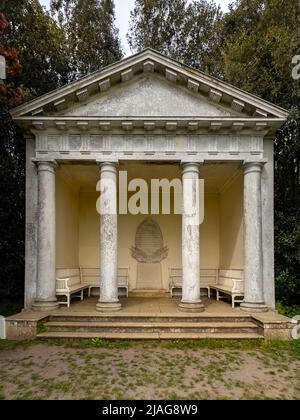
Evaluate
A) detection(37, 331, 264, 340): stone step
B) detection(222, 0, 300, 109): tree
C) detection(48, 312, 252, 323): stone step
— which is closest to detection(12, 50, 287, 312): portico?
detection(48, 312, 252, 323): stone step

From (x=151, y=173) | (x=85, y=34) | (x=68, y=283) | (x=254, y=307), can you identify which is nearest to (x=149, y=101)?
(x=151, y=173)

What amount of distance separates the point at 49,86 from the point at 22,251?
7763 millimetres

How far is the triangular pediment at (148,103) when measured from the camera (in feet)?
30.9

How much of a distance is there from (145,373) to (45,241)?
15.7ft

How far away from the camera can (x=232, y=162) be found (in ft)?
31.2

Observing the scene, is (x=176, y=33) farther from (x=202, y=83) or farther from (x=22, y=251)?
(x=22, y=251)

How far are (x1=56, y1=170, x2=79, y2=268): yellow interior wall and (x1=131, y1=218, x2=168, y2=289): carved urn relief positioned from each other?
98.3 inches

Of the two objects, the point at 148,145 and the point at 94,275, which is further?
the point at 94,275

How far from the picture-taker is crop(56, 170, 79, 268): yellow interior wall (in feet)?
35.4

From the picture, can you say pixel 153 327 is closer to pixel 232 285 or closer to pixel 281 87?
pixel 232 285

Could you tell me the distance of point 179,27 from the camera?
18547mm

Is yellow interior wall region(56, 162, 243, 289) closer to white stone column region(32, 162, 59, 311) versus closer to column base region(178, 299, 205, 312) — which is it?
white stone column region(32, 162, 59, 311)

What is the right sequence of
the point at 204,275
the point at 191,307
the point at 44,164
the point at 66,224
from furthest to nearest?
the point at 204,275
the point at 66,224
the point at 44,164
the point at 191,307

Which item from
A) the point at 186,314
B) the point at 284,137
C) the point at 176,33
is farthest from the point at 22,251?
the point at 176,33
